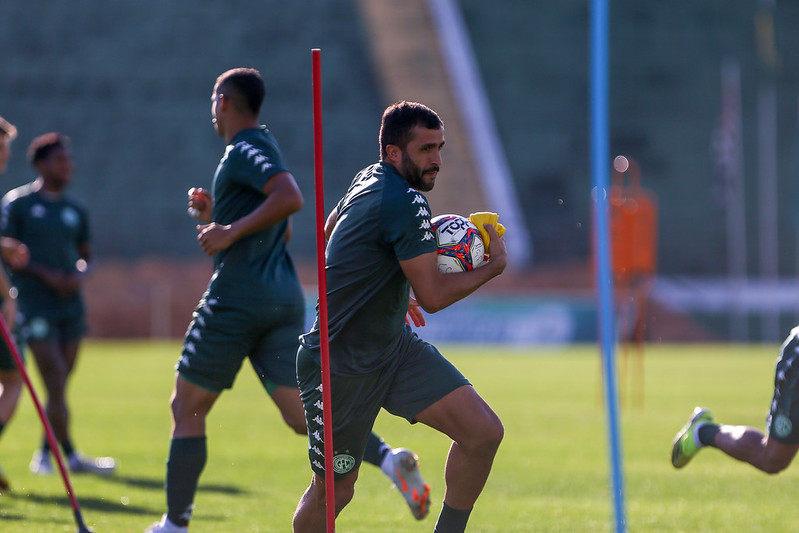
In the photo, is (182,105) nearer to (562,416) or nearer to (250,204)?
(562,416)

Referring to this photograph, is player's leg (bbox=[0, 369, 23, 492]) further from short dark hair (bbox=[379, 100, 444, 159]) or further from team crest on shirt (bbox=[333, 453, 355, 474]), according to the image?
short dark hair (bbox=[379, 100, 444, 159])

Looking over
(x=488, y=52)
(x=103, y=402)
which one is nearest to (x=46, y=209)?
(x=103, y=402)

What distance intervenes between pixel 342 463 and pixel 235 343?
1201 millimetres

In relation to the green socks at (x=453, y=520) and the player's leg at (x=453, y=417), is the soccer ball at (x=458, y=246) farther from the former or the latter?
the green socks at (x=453, y=520)

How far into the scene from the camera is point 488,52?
41.7 m

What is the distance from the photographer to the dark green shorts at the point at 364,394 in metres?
5.44

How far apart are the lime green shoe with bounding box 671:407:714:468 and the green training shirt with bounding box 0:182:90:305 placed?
490cm

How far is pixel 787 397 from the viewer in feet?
21.3

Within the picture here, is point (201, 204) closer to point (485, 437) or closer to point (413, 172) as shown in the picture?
point (413, 172)

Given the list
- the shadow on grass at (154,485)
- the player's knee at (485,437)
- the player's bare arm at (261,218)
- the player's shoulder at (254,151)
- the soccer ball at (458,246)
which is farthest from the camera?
the shadow on grass at (154,485)

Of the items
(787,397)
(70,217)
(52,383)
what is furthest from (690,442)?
(70,217)

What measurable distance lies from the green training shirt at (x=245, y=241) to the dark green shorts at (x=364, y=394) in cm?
93

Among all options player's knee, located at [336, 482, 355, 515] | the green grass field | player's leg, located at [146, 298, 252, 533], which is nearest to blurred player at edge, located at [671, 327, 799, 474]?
the green grass field

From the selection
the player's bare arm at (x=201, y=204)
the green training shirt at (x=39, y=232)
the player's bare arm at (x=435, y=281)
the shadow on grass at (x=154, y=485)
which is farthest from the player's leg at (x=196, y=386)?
the green training shirt at (x=39, y=232)
